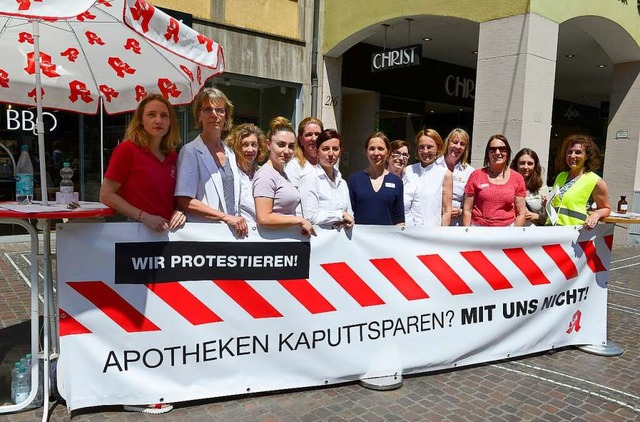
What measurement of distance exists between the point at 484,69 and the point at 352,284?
19.8 ft

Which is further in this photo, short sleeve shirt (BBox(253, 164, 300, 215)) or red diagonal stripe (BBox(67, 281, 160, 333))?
short sleeve shirt (BBox(253, 164, 300, 215))

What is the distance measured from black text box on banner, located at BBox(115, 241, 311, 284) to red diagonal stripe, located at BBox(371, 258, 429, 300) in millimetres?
590

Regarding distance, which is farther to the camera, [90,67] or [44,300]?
[90,67]

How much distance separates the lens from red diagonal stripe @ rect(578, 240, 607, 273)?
4680mm

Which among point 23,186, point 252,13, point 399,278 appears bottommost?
point 399,278

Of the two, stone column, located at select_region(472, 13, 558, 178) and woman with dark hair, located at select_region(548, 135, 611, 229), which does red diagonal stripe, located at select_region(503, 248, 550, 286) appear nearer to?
woman with dark hair, located at select_region(548, 135, 611, 229)

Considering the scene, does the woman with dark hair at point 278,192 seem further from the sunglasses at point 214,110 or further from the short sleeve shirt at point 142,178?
the short sleeve shirt at point 142,178

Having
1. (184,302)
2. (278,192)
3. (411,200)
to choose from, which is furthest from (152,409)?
(411,200)

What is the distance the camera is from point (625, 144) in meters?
11.8

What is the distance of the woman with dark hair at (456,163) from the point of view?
5.18m

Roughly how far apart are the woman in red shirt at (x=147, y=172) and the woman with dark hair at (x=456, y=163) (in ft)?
9.05

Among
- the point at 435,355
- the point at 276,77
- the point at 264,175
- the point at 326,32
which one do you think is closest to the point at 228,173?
the point at 264,175

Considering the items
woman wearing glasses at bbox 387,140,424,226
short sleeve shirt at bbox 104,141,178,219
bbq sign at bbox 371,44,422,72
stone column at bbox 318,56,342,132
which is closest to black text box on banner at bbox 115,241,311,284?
short sleeve shirt at bbox 104,141,178,219

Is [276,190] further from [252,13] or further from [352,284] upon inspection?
[252,13]
